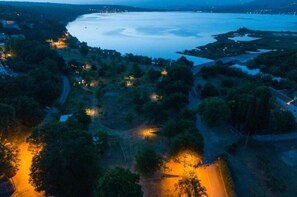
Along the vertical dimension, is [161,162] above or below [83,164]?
below

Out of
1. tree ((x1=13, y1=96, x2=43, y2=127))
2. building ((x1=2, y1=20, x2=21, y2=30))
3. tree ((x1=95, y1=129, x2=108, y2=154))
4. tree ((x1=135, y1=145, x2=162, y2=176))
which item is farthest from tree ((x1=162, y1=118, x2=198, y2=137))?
building ((x1=2, y1=20, x2=21, y2=30))

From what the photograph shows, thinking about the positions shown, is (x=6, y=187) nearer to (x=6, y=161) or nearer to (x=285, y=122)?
(x=6, y=161)

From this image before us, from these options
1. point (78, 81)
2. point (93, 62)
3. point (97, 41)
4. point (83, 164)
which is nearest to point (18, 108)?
point (83, 164)

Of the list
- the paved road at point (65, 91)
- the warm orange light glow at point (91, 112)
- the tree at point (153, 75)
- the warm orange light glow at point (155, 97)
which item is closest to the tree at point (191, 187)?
the warm orange light glow at point (91, 112)

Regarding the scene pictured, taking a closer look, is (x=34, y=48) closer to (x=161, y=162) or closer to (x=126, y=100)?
(x=126, y=100)

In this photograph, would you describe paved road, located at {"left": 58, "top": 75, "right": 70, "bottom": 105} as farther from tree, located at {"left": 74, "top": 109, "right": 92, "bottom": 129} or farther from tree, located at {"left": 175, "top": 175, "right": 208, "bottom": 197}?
tree, located at {"left": 175, "top": 175, "right": 208, "bottom": 197}

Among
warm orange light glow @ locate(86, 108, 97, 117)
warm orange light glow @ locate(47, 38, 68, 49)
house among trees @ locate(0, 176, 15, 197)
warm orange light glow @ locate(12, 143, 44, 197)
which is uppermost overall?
house among trees @ locate(0, 176, 15, 197)

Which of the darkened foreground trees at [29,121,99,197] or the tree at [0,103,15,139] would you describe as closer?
the darkened foreground trees at [29,121,99,197]
